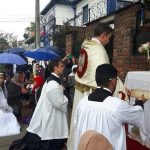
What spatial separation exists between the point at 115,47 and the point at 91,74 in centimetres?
266

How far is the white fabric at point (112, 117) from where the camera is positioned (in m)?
3.23

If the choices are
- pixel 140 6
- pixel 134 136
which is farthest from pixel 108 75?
pixel 140 6

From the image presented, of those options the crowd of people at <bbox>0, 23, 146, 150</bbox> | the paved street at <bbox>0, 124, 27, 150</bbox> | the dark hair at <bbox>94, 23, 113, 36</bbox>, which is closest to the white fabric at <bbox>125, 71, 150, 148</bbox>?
the crowd of people at <bbox>0, 23, 146, 150</bbox>

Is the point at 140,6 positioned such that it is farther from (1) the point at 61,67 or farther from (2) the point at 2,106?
(2) the point at 2,106

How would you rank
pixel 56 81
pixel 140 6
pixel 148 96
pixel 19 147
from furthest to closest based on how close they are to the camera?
1. pixel 140 6
2. pixel 19 147
3. pixel 56 81
4. pixel 148 96

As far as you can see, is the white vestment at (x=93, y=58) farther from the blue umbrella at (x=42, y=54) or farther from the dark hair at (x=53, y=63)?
the blue umbrella at (x=42, y=54)

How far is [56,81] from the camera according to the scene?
17.4 feet

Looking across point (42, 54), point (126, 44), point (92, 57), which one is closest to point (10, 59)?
point (42, 54)

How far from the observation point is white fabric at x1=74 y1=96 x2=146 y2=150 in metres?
3.23

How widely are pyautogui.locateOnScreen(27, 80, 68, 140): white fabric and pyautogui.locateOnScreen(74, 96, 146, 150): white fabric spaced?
5.76 ft

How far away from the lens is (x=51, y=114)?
5410 millimetres

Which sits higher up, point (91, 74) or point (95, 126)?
point (91, 74)

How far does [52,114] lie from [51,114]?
0.06ft

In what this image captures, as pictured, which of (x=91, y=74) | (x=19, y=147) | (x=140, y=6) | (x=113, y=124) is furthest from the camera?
(x=140, y=6)
